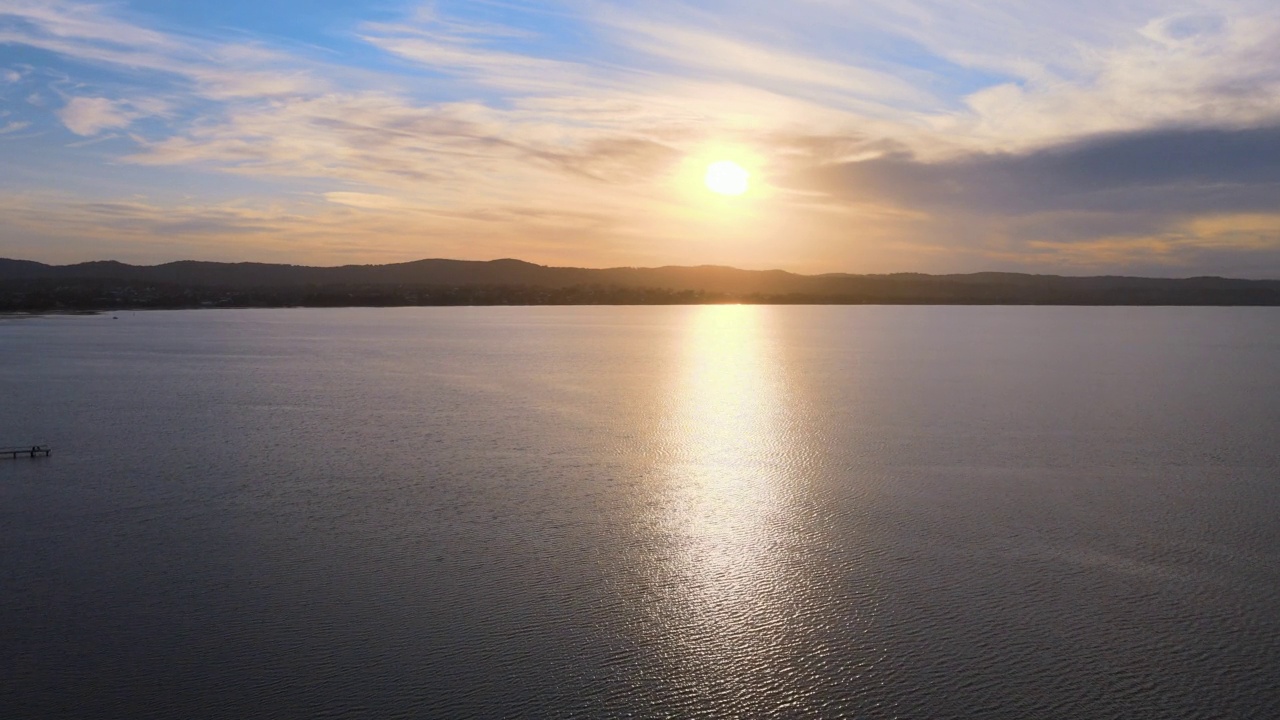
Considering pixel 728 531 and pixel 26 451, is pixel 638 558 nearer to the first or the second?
pixel 728 531

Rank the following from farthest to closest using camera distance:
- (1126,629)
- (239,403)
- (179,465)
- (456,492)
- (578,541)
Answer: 1. (239,403)
2. (179,465)
3. (456,492)
4. (578,541)
5. (1126,629)

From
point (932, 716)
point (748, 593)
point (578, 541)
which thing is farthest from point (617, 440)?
point (932, 716)

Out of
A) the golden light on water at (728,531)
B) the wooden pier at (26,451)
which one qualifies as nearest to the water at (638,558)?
the golden light on water at (728,531)

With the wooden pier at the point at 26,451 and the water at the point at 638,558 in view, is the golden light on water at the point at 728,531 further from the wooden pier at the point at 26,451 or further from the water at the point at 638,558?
the wooden pier at the point at 26,451

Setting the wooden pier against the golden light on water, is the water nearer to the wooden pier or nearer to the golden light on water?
the golden light on water

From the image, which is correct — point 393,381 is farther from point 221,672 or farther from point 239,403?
point 221,672

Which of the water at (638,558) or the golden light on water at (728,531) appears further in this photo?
the golden light on water at (728,531)

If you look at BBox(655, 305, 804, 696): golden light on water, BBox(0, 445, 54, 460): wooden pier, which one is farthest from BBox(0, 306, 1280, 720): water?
BBox(0, 445, 54, 460): wooden pier
